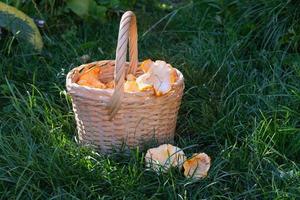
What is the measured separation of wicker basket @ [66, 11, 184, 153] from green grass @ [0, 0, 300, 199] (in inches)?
3.0

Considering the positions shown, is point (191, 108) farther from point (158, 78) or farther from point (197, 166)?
point (197, 166)

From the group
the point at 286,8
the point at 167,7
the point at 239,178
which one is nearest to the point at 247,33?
the point at 286,8

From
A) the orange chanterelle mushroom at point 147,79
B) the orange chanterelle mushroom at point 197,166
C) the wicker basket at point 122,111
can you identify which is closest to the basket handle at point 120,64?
the wicker basket at point 122,111

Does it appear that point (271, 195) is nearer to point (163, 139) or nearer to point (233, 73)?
point (163, 139)

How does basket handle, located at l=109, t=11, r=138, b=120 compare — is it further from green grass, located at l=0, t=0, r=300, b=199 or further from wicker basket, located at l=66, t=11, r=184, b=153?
green grass, located at l=0, t=0, r=300, b=199

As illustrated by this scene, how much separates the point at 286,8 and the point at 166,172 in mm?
1432

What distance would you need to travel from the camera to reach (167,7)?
4461 mm

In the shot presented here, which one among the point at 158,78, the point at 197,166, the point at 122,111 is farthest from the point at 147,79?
the point at 197,166

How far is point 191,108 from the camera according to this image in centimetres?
308

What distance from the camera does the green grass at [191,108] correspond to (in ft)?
8.17

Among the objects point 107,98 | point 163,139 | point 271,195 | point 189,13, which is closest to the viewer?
point 271,195

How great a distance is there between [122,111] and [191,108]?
A: 54cm

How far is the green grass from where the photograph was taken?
2.49m

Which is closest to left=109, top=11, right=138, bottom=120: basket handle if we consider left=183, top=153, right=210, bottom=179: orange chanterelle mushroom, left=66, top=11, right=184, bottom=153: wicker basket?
left=66, top=11, right=184, bottom=153: wicker basket
